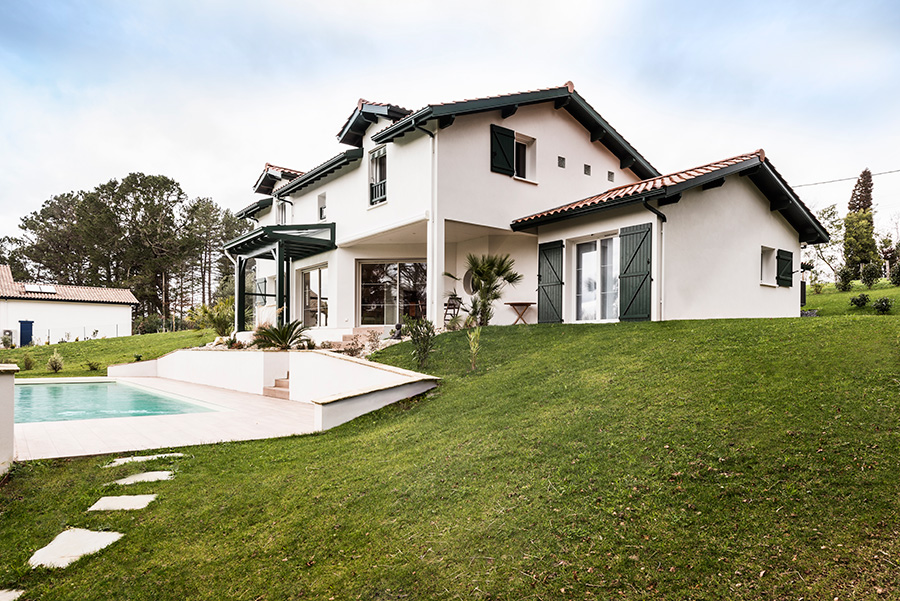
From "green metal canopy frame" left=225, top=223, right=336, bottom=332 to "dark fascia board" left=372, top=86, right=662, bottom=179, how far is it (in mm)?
4686

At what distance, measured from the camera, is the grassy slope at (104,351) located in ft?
66.0

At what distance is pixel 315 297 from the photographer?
2033 cm

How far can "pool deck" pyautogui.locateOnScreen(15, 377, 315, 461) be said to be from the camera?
6527 mm

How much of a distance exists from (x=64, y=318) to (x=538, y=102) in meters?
36.4

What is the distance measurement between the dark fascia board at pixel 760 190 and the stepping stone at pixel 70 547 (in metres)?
10.4

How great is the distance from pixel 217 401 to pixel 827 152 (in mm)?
32270

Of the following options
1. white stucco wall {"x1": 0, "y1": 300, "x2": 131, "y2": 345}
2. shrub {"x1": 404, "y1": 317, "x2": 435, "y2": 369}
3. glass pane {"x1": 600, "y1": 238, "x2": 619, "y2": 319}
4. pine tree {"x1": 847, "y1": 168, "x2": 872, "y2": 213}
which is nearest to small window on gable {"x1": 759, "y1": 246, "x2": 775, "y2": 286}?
glass pane {"x1": 600, "y1": 238, "x2": 619, "y2": 319}

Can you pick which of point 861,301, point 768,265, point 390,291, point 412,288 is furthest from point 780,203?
point 390,291

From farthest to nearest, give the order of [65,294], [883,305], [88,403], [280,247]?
[65,294]
[280,247]
[883,305]
[88,403]

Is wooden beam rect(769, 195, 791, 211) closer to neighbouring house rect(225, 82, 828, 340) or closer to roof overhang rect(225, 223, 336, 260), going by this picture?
neighbouring house rect(225, 82, 828, 340)

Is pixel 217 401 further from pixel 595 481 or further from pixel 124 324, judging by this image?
pixel 124 324

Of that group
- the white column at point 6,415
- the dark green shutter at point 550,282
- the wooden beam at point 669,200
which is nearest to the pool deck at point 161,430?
the white column at point 6,415

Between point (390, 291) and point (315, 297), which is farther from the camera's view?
point (315, 297)

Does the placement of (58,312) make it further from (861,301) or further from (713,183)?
(861,301)
